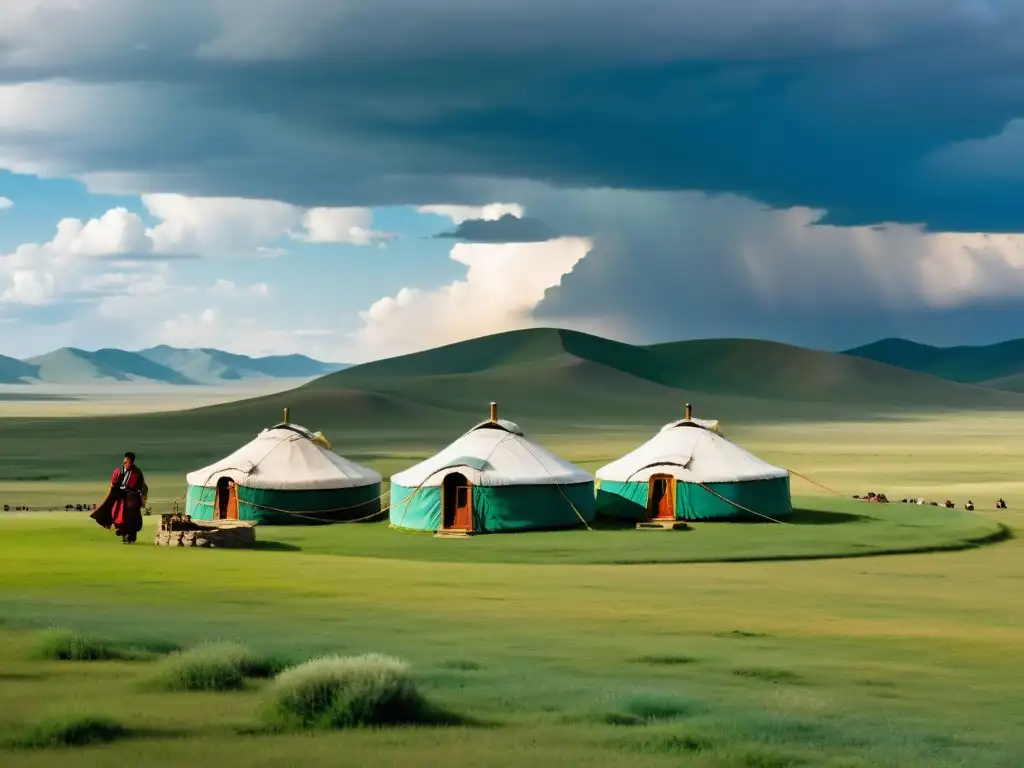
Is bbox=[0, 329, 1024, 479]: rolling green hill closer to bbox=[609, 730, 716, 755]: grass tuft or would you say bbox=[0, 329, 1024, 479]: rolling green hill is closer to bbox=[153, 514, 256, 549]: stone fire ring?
bbox=[153, 514, 256, 549]: stone fire ring

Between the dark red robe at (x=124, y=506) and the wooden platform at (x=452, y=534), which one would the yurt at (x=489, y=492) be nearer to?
the wooden platform at (x=452, y=534)

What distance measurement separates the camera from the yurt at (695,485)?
105 ft

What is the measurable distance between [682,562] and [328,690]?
601 inches

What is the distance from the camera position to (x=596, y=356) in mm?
178000

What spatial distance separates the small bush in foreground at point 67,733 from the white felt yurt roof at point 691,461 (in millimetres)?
22997

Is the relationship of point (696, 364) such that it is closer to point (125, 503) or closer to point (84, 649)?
point (125, 503)

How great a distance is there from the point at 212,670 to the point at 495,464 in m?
18.9

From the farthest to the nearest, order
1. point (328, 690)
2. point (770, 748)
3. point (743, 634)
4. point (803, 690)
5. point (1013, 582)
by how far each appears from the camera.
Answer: point (1013, 582)
point (743, 634)
point (803, 690)
point (328, 690)
point (770, 748)

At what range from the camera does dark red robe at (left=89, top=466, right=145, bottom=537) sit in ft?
85.1

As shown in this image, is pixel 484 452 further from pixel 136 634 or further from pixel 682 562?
pixel 136 634

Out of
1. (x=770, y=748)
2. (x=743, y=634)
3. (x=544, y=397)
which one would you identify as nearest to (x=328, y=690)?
(x=770, y=748)

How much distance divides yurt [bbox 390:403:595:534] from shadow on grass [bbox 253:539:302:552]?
365 cm

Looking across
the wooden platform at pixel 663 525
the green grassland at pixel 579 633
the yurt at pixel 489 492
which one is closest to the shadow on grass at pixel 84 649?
the green grassland at pixel 579 633

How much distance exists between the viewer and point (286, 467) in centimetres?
3266
